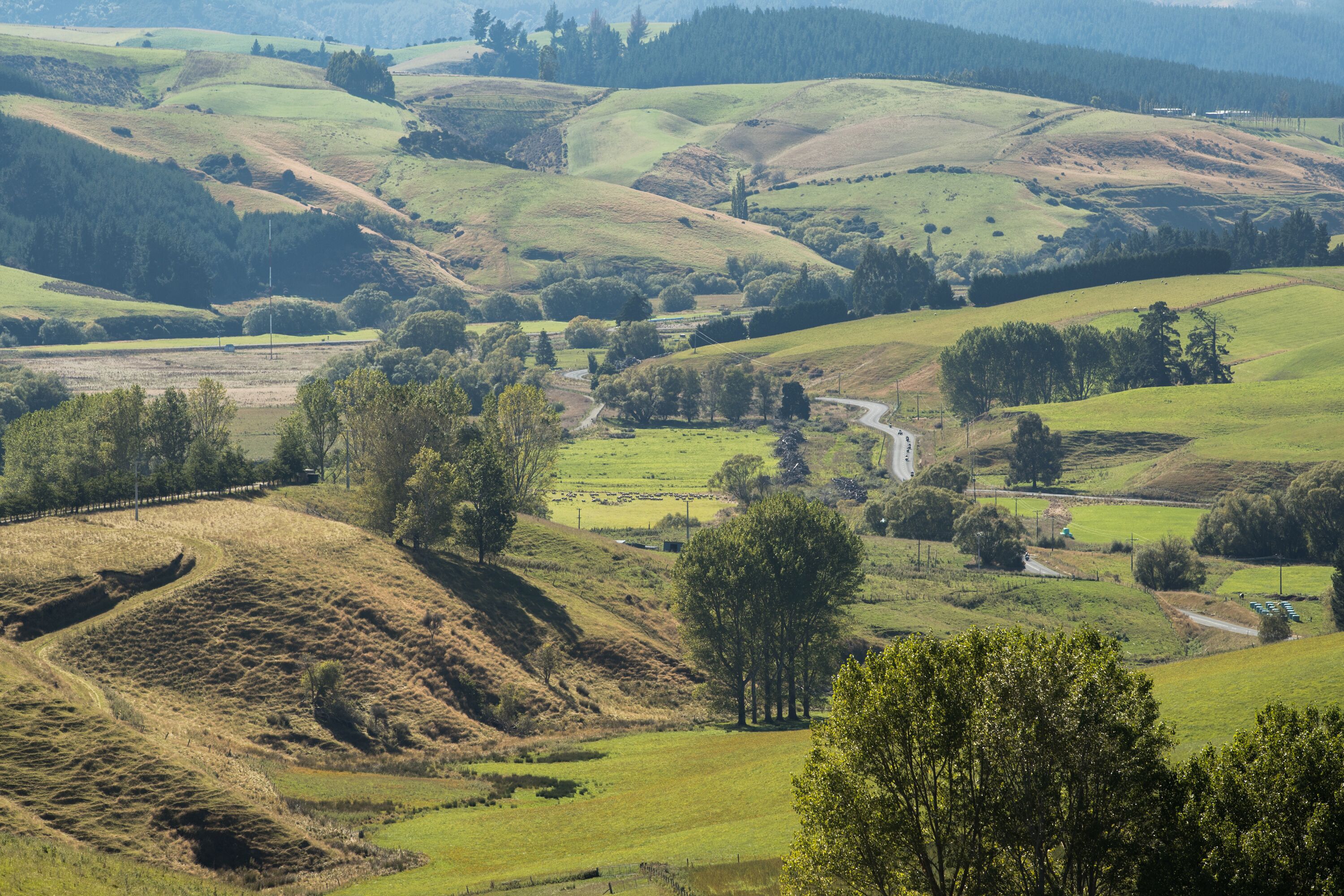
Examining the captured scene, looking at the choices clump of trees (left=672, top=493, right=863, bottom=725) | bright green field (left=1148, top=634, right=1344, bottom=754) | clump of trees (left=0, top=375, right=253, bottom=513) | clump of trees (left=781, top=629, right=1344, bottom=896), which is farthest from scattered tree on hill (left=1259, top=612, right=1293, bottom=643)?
clump of trees (left=0, top=375, right=253, bottom=513)

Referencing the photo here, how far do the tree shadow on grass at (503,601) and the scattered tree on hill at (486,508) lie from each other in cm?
232

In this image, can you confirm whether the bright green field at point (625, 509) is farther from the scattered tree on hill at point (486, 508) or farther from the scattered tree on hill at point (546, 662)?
the scattered tree on hill at point (546, 662)

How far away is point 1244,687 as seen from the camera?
58.8 m

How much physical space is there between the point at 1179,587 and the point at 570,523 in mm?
79116

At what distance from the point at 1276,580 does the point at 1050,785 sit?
128 metres

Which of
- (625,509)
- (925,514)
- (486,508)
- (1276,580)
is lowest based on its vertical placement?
(1276,580)

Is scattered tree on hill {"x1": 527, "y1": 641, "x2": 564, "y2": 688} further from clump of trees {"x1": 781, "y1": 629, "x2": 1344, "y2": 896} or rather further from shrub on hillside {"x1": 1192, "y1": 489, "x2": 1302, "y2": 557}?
shrub on hillside {"x1": 1192, "y1": 489, "x2": 1302, "y2": 557}

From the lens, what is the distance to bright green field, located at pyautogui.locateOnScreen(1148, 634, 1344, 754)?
180ft

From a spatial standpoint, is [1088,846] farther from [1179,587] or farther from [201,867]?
[1179,587]

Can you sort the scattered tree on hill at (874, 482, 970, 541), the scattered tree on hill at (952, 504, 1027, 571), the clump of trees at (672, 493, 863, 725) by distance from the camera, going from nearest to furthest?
the clump of trees at (672, 493, 863, 725) < the scattered tree on hill at (952, 504, 1027, 571) < the scattered tree on hill at (874, 482, 970, 541)

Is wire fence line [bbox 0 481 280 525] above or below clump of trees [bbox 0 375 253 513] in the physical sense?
below

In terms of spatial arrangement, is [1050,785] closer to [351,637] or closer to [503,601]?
[351,637]

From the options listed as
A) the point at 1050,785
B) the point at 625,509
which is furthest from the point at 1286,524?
the point at 1050,785

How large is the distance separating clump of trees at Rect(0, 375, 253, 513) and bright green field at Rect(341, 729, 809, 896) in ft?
160
